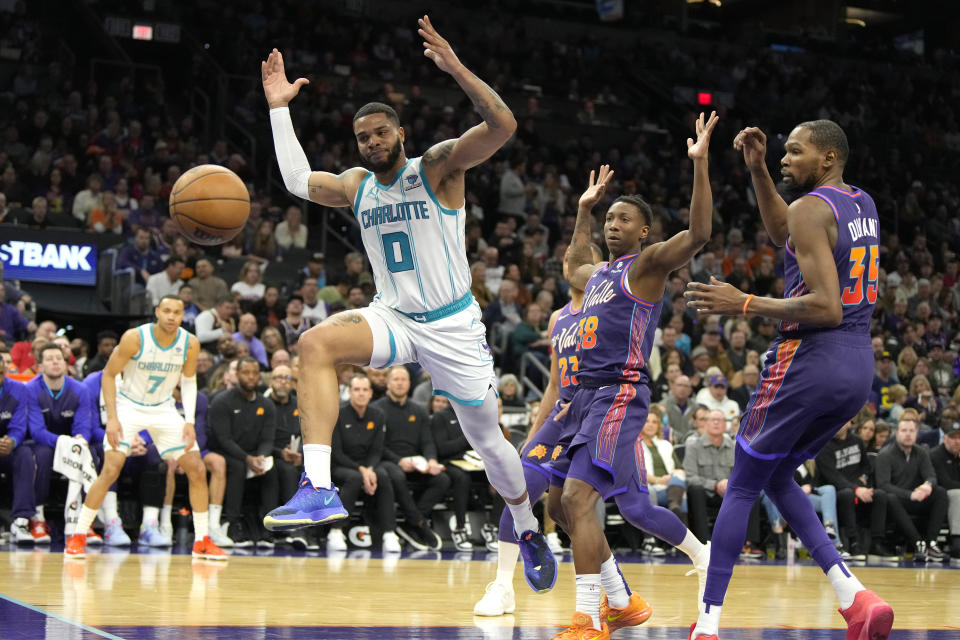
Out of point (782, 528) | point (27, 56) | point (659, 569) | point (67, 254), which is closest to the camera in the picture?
point (659, 569)

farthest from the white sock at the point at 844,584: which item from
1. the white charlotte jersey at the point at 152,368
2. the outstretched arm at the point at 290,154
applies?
the white charlotte jersey at the point at 152,368

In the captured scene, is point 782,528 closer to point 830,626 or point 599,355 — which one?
point 830,626

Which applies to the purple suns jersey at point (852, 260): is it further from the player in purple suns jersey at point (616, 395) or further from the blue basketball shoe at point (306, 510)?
the blue basketball shoe at point (306, 510)

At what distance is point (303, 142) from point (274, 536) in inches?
357

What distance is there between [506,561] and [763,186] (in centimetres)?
246

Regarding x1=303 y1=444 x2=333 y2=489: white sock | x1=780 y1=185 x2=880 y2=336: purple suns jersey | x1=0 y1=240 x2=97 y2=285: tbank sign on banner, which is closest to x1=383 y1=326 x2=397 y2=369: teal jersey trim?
x1=303 y1=444 x2=333 y2=489: white sock

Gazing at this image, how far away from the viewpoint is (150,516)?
10336mm

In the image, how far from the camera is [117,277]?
13.7 metres

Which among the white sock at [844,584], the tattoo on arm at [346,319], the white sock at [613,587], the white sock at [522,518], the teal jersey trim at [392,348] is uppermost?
the tattoo on arm at [346,319]

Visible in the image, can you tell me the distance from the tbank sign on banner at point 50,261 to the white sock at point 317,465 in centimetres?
932

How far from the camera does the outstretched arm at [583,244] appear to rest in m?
6.63

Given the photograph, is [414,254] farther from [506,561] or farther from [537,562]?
[506,561]

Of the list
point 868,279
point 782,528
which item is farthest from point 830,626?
point 782,528

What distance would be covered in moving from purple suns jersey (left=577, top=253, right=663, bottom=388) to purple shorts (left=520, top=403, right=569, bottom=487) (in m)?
0.47
